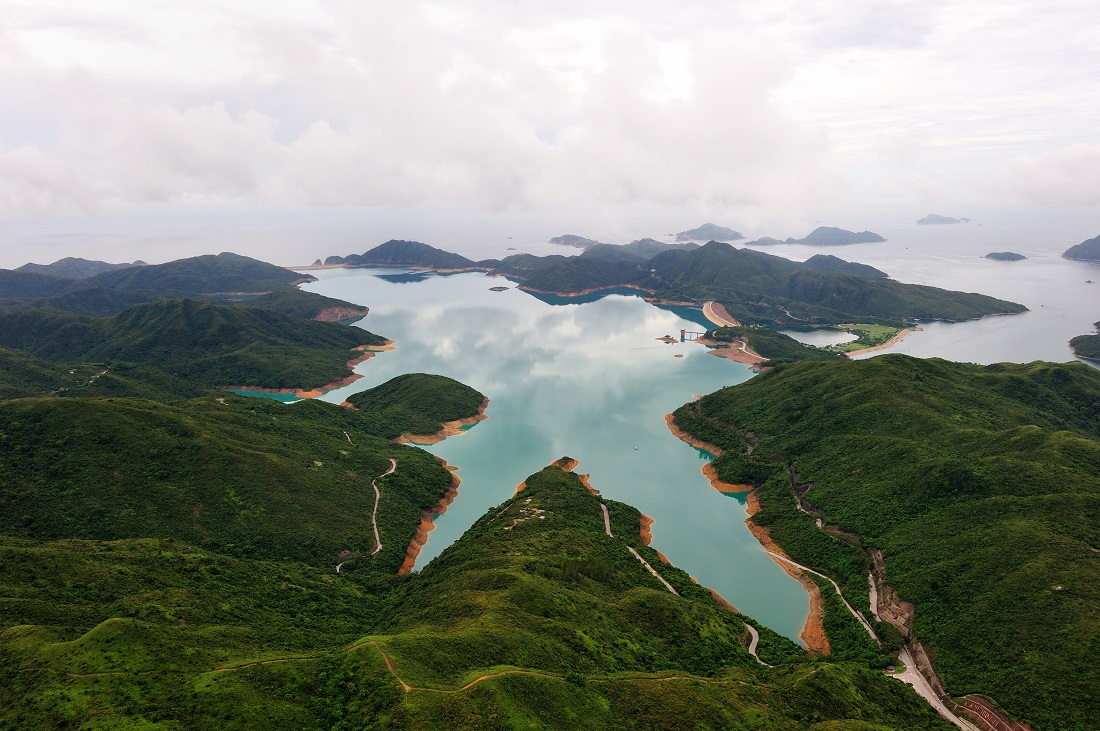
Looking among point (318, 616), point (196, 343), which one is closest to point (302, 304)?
point (196, 343)

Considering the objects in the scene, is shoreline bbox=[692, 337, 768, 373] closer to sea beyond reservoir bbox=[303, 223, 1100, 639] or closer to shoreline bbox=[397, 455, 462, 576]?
sea beyond reservoir bbox=[303, 223, 1100, 639]

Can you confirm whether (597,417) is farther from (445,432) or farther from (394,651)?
(394,651)

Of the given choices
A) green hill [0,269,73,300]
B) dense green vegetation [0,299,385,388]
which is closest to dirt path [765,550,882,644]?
dense green vegetation [0,299,385,388]

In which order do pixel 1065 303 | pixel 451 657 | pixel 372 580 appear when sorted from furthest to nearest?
pixel 1065 303, pixel 372 580, pixel 451 657

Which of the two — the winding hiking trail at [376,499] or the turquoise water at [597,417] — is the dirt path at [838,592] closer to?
the turquoise water at [597,417]

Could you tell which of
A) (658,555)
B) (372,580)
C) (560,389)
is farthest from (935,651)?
(560,389)

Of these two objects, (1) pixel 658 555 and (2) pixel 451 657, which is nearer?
(2) pixel 451 657

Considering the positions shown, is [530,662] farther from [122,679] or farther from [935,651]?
[935,651]
